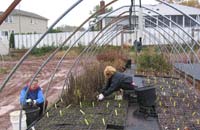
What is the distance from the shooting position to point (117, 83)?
645cm

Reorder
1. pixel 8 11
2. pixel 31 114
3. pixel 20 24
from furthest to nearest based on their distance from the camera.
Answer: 1. pixel 20 24
2. pixel 31 114
3. pixel 8 11

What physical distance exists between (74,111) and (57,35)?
980 inches

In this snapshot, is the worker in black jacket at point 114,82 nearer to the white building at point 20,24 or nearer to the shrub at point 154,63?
the shrub at point 154,63

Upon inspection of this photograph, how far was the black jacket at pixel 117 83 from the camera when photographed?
6.43 metres

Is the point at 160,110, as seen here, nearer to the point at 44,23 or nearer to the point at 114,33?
the point at 114,33

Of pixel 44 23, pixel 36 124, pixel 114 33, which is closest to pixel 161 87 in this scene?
pixel 36 124

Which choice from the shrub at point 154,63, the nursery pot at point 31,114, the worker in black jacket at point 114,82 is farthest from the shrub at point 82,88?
the shrub at point 154,63

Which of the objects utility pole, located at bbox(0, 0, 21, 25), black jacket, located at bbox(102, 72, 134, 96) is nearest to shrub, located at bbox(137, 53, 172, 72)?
black jacket, located at bbox(102, 72, 134, 96)

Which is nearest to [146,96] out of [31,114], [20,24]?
[31,114]

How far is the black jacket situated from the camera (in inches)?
253

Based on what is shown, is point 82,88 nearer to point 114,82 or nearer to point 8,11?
point 114,82

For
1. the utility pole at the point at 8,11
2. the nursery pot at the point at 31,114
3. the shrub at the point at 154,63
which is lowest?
the nursery pot at the point at 31,114

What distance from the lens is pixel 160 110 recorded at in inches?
235

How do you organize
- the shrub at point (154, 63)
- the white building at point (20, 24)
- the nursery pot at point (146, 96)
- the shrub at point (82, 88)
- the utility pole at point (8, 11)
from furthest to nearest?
1. the white building at point (20, 24)
2. the shrub at point (154, 63)
3. the shrub at point (82, 88)
4. the nursery pot at point (146, 96)
5. the utility pole at point (8, 11)
